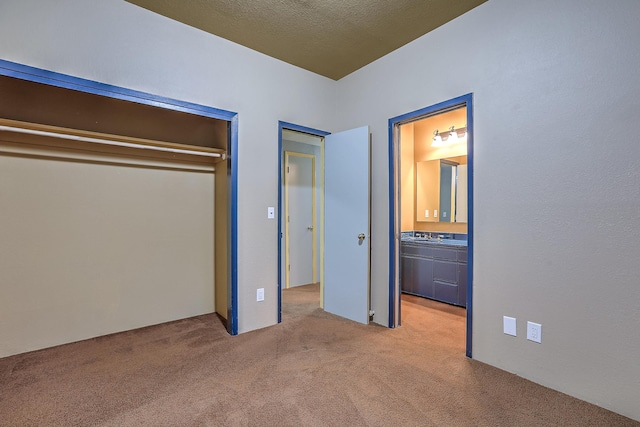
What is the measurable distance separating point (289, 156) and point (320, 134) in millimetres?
1234

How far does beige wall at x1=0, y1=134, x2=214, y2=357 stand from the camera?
2.42m

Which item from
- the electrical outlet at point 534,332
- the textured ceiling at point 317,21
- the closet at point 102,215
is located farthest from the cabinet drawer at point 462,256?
the closet at point 102,215

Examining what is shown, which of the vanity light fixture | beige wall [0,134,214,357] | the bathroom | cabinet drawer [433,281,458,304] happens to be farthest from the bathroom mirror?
beige wall [0,134,214,357]

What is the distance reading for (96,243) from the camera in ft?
9.14

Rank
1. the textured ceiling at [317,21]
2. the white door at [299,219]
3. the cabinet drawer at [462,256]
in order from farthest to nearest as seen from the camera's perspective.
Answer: the white door at [299,219]
the cabinet drawer at [462,256]
the textured ceiling at [317,21]

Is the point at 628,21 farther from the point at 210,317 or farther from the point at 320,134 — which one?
the point at 210,317

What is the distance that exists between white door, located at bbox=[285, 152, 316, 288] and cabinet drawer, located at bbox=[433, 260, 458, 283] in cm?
193

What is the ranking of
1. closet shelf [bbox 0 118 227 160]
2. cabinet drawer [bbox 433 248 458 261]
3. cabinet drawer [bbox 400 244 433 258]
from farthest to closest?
1. cabinet drawer [bbox 400 244 433 258]
2. cabinet drawer [bbox 433 248 458 261]
3. closet shelf [bbox 0 118 227 160]

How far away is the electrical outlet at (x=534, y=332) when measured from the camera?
2.07 m

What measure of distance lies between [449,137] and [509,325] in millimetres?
2953

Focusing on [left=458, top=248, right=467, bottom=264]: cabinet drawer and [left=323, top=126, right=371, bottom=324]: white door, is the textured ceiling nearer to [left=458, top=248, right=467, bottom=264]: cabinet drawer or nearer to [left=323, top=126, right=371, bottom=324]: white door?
[left=323, top=126, right=371, bottom=324]: white door

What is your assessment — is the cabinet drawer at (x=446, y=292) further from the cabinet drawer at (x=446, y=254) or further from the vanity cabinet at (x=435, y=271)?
the cabinet drawer at (x=446, y=254)

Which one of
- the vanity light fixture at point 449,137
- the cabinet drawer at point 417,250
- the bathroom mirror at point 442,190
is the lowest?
the cabinet drawer at point 417,250

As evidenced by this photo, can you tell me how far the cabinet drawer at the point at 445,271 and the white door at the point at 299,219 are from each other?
193 cm
